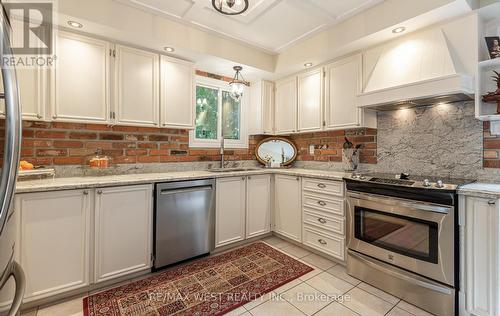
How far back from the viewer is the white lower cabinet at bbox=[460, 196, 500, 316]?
1.50m

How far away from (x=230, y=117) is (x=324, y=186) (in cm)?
181

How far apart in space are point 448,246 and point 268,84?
2.88 meters

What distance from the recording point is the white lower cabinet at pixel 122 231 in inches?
77.0

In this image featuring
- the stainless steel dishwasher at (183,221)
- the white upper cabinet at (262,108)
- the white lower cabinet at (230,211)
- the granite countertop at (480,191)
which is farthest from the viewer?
the white upper cabinet at (262,108)

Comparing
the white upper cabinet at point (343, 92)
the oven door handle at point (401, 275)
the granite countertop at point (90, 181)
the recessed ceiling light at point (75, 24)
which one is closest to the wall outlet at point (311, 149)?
the white upper cabinet at point (343, 92)

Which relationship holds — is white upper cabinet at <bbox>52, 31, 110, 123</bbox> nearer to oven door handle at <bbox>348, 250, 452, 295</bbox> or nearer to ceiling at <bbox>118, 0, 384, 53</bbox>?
ceiling at <bbox>118, 0, 384, 53</bbox>

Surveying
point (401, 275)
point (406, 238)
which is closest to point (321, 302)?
point (401, 275)

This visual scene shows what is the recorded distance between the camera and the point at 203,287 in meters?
2.02

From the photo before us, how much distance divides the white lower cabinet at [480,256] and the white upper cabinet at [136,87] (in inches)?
113

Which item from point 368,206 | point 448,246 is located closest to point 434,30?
point 368,206

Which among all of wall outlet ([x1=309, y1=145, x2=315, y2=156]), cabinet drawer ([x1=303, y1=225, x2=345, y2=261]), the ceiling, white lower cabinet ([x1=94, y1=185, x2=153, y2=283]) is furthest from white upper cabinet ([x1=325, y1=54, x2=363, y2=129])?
white lower cabinet ([x1=94, y1=185, x2=153, y2=283])

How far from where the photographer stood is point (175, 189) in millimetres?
2312

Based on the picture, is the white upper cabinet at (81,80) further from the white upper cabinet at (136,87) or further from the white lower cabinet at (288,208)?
the white lower cabinet at (288,208)

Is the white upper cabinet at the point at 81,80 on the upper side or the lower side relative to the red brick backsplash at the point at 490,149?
upper
